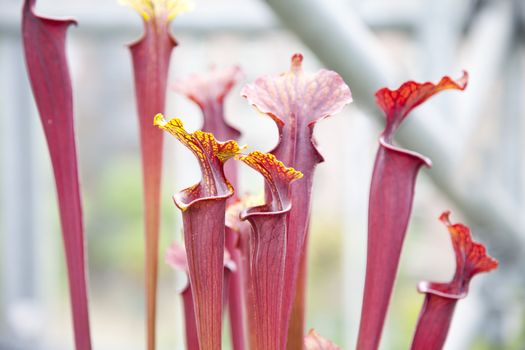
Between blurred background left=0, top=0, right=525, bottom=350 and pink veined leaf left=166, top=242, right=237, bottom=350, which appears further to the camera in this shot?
blurred background left=0, top=0, right=525, bottom=350

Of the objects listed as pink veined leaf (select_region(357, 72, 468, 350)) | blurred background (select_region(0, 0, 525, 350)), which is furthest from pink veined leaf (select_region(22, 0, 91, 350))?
blurred background (select_region(0, 0, 525, 350))

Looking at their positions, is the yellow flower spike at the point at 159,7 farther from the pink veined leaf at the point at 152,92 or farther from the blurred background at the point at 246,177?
the blurred background at the point at 246,177

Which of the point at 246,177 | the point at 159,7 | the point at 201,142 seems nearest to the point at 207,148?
the point at 201,142

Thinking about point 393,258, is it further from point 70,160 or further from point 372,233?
point 70,160

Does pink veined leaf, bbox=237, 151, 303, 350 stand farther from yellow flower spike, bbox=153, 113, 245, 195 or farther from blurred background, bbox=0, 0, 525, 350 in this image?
blurred background, bbox=0, 0, 525, 350

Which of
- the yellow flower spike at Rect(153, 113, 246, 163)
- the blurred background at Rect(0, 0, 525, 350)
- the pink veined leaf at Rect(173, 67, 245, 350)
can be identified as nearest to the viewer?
the yellow flower spike at Rect(153, 113, 246, 163)

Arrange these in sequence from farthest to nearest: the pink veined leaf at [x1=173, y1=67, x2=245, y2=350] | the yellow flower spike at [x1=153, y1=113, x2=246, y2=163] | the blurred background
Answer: the blurred background → the pink veined leaf at [x1=173, y1=67, x2=245, y2=350] → the yellow flower spike at [x1=153, y1=113, x2=246, y2=163]
